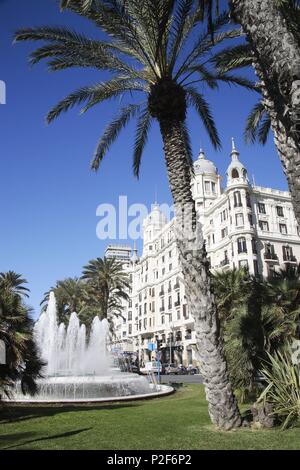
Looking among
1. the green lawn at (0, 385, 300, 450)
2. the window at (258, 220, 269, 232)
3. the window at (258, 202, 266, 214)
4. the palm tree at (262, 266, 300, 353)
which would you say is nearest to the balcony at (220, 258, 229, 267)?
the window at (258, 220, 269, 232)

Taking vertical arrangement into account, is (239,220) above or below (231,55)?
above

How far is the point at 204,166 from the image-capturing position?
6562 cm

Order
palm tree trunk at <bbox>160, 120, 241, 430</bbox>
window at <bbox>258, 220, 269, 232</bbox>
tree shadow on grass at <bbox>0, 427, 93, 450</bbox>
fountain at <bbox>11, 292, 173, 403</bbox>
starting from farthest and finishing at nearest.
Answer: window at <bbox>258, 220, 269, 232</bbox>
fountain at <bbox>11, 292, 173, 403</bbox>
palm tree trunk at <bbox>160, 120, 241, 430</bbox>
tree shadow on grass at <bbox>0, 427, 93, 450</bbox>

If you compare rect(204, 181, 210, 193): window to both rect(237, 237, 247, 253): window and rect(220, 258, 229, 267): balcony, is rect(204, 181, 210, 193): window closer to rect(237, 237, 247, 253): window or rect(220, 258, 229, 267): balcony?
rect(220, 258, 229, 267): balcony

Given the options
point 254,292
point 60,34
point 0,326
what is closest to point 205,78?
point 60,34

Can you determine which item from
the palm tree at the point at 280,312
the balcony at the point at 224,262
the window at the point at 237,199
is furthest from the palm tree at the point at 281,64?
the balcony at the point at 224,262

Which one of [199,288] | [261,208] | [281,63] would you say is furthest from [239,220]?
[281,63]

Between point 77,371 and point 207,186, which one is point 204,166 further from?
point 77,371

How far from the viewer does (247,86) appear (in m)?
13.3

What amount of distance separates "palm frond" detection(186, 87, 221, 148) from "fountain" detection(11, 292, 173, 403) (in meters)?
10.4

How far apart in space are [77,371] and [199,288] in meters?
21.0

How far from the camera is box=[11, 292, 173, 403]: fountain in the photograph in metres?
18.2

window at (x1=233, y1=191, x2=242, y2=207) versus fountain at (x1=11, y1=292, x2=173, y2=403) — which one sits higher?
window at (x1=233, y1=191, x2=242, y2=207)
